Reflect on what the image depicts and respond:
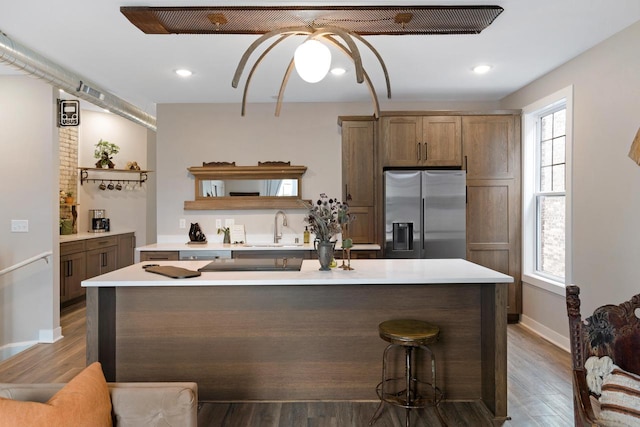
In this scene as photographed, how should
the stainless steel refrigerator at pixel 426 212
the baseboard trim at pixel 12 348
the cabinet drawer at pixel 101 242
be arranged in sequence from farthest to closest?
the cabinet drawer at pixel 101 242 → the stainless steel refrigerator at pixel 426 212 → the baseboard trim at pixel 12 348

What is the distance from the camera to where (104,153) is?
6.70 m

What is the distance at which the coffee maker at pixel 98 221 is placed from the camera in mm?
6645

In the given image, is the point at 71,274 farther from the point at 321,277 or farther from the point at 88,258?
the point at 321,277

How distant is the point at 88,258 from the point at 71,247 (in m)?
0.45

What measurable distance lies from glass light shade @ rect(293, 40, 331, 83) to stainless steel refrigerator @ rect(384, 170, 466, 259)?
100 inches

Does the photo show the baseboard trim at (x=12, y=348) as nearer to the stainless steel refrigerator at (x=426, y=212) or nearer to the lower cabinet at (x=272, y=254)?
the lower cabinet at (x=272, y=254)

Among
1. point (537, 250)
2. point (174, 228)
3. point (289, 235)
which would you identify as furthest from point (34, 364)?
point (537, 250)

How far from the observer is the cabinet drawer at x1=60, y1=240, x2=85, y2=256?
17.0ft

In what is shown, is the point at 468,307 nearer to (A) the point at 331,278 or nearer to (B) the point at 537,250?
(A) the point at 331,278

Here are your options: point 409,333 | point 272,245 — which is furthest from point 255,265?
point 272,245

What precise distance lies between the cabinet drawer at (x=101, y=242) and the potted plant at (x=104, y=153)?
46.8 inches

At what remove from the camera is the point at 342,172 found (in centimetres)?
492

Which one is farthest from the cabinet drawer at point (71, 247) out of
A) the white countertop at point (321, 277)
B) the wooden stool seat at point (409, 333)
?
the wooden stool seat at point (409, 333)

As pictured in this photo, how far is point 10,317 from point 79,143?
3.38m
